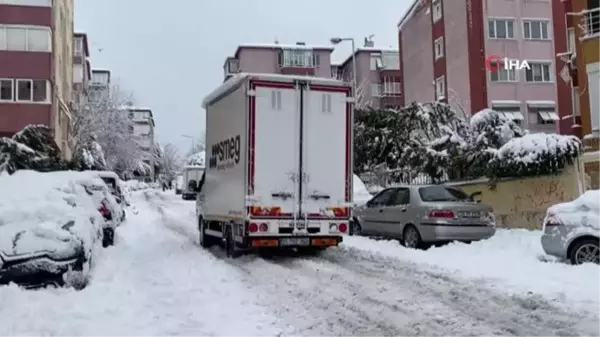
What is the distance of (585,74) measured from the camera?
984 inches

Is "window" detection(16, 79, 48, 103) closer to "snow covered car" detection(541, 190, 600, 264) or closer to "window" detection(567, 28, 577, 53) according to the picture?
"window" detection(567, 28, 577, 53)

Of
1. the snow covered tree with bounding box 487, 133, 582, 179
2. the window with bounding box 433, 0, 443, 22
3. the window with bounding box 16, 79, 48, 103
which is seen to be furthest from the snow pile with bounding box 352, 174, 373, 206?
the window with bounding box 433, 0, 443, 22

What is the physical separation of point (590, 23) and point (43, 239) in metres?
22.0

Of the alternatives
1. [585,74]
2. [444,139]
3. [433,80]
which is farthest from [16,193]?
[433,80]

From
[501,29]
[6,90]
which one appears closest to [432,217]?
[6,90]

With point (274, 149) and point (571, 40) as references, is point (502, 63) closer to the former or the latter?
point (571, 40)

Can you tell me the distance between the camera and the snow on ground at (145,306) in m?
6.90

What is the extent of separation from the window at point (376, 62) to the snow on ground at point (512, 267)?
189 ft

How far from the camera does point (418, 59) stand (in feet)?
163

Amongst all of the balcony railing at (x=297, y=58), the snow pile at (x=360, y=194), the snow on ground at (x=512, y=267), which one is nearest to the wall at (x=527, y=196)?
the snow on ground at (x=512, y=267)

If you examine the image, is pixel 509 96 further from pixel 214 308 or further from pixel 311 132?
pixel 214 308

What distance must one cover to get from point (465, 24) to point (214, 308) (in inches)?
1459

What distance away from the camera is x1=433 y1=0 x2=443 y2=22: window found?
45.0 meters

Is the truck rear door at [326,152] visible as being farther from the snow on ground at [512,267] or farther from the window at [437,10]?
the window at [437,10]
